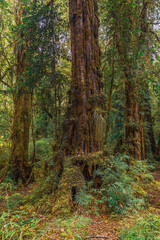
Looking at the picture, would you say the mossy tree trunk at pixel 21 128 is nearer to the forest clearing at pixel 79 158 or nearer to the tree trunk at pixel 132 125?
the forest clearing at pixel 79 158

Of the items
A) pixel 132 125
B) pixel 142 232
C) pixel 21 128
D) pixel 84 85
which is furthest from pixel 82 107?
pixel 21 128

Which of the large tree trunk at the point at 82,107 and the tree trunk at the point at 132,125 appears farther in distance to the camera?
the tree trunk at the point at 132,125

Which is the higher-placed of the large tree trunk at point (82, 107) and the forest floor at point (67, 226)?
the large tree trunk at point (82, 107)

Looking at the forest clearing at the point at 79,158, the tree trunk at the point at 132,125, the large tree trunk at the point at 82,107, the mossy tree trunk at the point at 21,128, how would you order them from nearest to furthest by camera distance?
1. the forest clearing at the point at 79,158
2. the large tree trunk at the point at 82,107
3. the mossy tree trunk at the point at 21,128
4. the tree trunk at the point at 132,125

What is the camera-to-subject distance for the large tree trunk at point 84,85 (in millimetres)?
4223

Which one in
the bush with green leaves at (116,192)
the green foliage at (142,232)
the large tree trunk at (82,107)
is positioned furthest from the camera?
the large tree trunk at (82,107)

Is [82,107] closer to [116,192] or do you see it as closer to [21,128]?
[116,192]

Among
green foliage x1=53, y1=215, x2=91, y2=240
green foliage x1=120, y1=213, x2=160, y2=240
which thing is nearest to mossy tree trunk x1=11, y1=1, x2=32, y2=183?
green foliage x1=53, y1=215, x2=91, y2=240

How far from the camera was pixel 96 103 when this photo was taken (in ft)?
14.4

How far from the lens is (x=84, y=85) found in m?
4.43

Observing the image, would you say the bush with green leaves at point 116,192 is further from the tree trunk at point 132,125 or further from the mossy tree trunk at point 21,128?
the mossy tree trunk at point 21,128

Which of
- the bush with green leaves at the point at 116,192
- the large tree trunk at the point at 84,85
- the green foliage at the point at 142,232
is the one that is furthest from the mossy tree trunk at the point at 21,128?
the green foliage at the point at 142,232

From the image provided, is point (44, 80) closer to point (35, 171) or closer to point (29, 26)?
point (29, 26)

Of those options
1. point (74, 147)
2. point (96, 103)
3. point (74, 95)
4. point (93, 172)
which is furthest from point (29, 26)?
point (93, 172)
